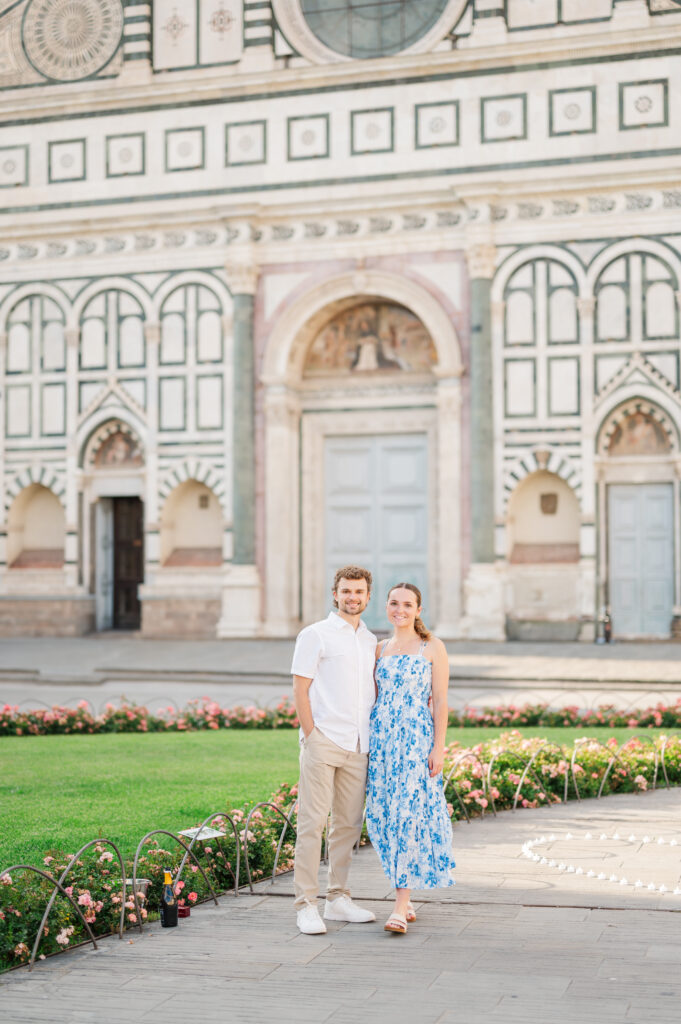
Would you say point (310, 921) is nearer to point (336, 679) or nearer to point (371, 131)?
point (336, 679)

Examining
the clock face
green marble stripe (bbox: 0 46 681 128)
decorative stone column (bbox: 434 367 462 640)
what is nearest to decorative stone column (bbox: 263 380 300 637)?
decorative stone column (bbox: 434 367 462 640)

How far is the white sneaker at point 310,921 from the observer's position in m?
6.29

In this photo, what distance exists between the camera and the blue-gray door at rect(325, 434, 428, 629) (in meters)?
25.6

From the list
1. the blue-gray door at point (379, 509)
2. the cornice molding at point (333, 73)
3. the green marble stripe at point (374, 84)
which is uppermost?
the cornice molding at point (333, 73)

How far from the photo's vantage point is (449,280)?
24500 mm

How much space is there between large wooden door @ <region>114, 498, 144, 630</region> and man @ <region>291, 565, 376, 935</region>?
2088 centimetres

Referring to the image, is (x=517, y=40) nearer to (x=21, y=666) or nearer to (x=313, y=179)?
(x=313, y=179)

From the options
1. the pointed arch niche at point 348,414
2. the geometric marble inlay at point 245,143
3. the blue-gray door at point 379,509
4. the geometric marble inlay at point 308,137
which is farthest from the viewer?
the blue-gray door at point 379,509

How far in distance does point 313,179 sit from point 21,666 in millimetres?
10926

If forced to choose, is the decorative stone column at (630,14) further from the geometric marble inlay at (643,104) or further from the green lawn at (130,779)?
the green lawn at (130,779)

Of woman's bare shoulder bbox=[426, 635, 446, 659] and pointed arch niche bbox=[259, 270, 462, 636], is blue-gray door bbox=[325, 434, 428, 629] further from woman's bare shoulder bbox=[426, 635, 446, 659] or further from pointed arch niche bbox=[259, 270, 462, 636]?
woman's bare shoulder bbox=[426, 635, 446, 659]

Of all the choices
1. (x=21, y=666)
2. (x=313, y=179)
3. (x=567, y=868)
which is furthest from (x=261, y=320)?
(x=567, y=868)

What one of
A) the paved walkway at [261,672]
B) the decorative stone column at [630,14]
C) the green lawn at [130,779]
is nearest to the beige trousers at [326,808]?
the green lawn at [130,779]

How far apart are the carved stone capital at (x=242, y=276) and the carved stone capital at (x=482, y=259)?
4250 millimetres
